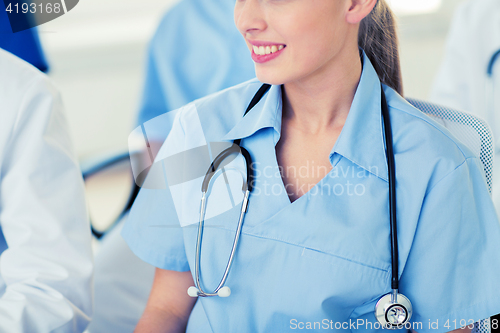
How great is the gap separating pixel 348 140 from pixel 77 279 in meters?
0.44

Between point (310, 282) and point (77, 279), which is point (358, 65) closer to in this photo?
point (310, 282)

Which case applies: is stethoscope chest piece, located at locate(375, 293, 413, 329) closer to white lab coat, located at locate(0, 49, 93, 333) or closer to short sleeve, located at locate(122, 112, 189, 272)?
short sleeve, located at locate(122, 112, 189, 272)

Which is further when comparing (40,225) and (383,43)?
(383,43)

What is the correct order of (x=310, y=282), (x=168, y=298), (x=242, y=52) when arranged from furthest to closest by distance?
1. (x=242, y=52)
2. (x=168, y=298)
3. (x=310, y=282)

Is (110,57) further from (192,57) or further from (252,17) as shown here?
(252,17)

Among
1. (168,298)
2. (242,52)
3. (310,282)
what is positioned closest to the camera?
(310,282)

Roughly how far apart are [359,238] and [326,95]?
22 cm

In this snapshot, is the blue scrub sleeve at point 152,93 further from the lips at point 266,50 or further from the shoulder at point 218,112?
the lips at point 266,50

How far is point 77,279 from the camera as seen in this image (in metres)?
0.63

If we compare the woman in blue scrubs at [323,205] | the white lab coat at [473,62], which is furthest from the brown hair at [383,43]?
the white lab coat at [473,62]

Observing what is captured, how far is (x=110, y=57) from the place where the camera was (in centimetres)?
161

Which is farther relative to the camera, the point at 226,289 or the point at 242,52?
the point at 242,52

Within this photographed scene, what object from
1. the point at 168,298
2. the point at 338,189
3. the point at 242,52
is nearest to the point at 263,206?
the point at 338,189

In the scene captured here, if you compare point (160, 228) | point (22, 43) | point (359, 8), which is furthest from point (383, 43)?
point (22, 43)
